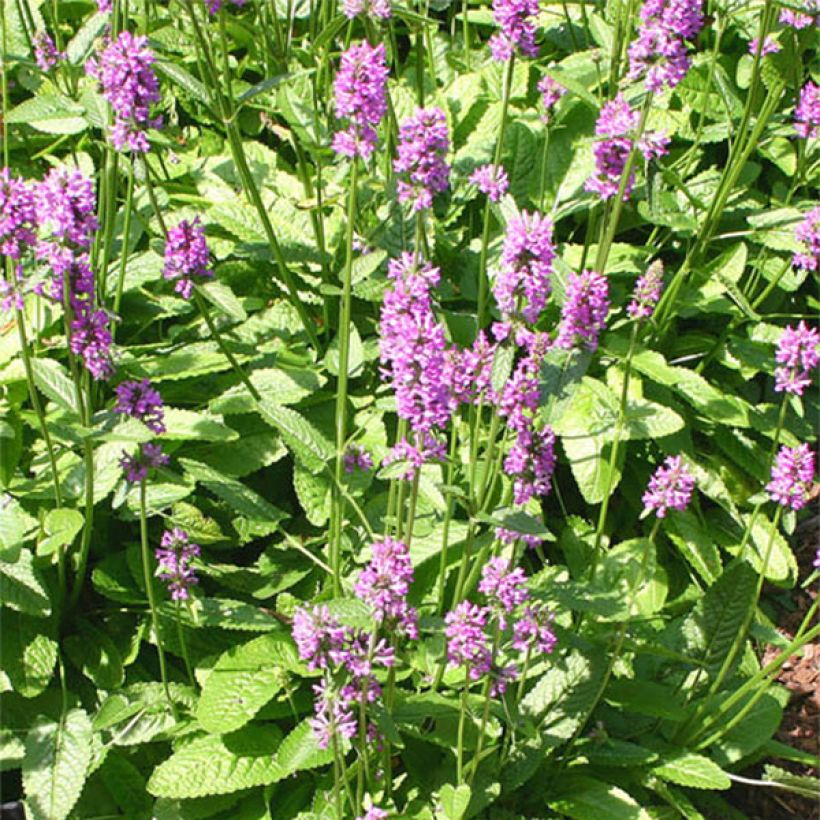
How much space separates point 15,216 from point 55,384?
71 centimetres

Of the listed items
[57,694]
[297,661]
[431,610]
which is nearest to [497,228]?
[431,610]

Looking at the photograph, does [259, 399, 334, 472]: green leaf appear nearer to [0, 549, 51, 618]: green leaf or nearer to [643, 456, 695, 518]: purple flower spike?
[0, 549, 51, 618]: green leaf

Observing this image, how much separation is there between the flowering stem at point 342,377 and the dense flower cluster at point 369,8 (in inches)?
20.5

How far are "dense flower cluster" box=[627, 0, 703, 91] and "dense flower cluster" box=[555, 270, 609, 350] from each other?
78 cm

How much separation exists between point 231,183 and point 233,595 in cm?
219

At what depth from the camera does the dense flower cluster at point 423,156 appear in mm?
2926

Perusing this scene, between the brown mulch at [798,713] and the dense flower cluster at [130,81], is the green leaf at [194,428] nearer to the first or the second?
the dense flower cluster at [130,81]

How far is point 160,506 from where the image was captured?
3770 millimetres

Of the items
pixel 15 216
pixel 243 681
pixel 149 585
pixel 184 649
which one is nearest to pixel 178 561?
pixel 149 585

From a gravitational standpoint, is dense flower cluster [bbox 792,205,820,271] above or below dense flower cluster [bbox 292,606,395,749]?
above

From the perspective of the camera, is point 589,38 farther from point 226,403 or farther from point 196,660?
point 196,660

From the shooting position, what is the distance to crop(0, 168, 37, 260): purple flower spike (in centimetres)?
288

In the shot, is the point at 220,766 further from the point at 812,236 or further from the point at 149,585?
the point at 812,236

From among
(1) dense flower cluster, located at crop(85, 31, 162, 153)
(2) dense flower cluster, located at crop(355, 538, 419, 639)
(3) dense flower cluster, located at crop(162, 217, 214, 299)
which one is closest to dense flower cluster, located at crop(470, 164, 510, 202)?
(3) dense flower cluster, located at crop(162, 217, 214, 299)
